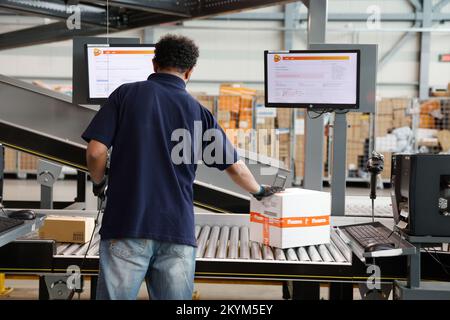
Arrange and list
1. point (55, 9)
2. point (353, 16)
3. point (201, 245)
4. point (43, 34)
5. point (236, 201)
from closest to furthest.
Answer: point (201, 245) < point (236, 201) < point (55, 9) < point (43, 34) < point (353, 16)

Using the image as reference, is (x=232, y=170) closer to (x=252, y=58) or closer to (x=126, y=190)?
(x=126, y=190)

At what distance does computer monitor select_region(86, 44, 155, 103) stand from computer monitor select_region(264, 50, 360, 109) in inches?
29.8

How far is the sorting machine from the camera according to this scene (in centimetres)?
236

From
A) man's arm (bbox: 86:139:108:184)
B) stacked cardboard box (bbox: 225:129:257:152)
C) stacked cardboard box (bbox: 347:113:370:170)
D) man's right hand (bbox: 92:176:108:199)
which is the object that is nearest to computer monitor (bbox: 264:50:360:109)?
man's right hand (bbox: 92:176:108:199)

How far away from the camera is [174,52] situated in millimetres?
1979

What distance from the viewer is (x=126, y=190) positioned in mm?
1891

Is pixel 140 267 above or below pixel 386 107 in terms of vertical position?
below

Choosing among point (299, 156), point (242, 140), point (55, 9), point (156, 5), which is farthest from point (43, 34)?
point (299, 156)

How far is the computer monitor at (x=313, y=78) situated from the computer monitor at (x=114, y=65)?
756mm

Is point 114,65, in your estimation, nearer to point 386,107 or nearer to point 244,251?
point 244,251

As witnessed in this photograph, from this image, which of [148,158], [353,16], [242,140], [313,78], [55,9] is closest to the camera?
[148,158]

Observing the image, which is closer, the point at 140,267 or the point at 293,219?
the point at 140,267

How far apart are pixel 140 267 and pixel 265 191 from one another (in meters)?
0.82
